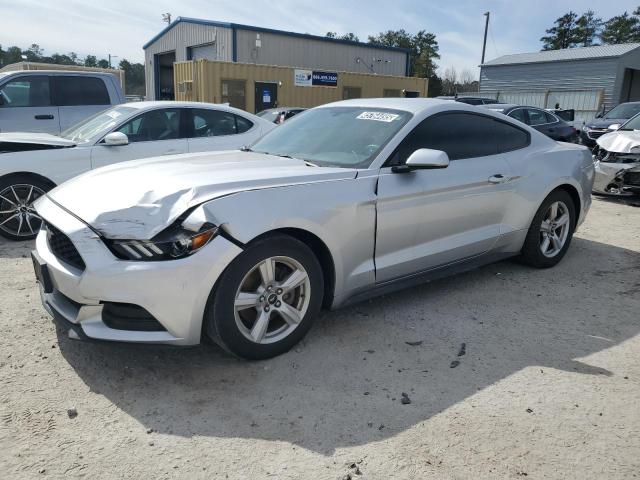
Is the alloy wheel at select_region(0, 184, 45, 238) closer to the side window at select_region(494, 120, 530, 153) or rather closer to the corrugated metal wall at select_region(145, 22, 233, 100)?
the side window at select_region(494, 120, 530, 153)

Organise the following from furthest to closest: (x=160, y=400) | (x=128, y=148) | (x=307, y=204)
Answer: (x=128, y=148), (x=307, y=204), (x=160, y=400)

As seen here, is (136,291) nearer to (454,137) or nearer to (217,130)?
(454,137)

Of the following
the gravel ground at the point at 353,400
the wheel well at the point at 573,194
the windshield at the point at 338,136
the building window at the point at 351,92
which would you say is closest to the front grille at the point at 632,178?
the wheel well at the point at 573,194

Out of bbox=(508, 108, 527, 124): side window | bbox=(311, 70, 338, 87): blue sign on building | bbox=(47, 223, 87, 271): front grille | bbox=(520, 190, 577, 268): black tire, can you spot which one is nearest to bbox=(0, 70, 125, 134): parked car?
bbox=(47, 223, 87, 271): front grille

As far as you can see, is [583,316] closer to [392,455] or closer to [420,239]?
[420,239]

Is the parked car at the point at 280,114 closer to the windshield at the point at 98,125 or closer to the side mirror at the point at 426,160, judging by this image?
the windshield at the point at 98,125

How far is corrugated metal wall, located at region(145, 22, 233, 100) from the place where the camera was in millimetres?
25797

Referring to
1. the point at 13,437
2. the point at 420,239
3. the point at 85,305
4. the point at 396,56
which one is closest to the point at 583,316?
the point at 420,239

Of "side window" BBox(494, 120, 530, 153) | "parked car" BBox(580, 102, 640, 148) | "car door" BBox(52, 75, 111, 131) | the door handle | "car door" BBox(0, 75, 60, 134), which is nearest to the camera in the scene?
the door handle

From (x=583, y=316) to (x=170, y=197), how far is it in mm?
3138

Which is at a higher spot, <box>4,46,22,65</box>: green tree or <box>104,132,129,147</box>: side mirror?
<box>4,46,22,65</box>: green tree

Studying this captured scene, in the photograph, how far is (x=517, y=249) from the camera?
4.78 meters

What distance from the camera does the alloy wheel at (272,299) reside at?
9.99 ft

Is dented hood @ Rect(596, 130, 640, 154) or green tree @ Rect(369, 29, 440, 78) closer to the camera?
dented hood @ Rect(596, 130, 640, 154)
